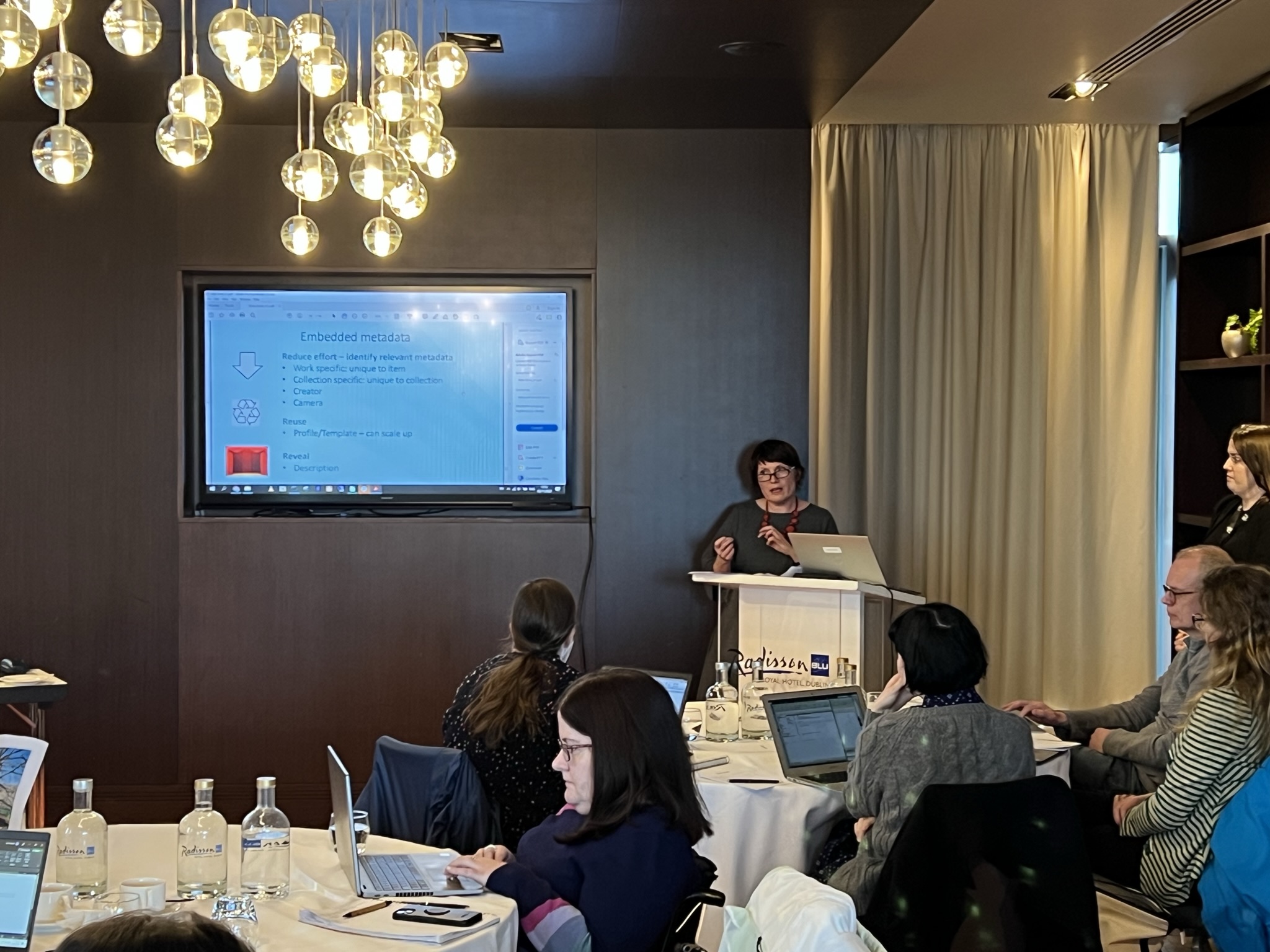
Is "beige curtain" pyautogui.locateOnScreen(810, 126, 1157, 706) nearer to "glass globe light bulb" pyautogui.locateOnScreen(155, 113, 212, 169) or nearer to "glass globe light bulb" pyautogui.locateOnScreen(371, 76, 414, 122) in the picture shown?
"glass globe light bulb" pyautogui.locateOnScreen(371, 76, 414, 122)

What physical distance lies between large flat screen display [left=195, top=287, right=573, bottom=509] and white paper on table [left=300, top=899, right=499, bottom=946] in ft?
12.1

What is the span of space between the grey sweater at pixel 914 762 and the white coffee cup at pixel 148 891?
1.56 m

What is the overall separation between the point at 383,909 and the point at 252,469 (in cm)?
383

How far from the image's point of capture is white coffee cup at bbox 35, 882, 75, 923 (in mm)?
2408

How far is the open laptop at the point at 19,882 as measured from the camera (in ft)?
7.05

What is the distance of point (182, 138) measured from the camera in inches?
104

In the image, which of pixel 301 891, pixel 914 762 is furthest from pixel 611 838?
pixel 914 762

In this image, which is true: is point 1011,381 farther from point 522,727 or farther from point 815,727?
point 522,727

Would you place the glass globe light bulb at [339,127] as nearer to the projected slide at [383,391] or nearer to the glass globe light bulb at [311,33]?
the glass globe light bulb at [311,33]

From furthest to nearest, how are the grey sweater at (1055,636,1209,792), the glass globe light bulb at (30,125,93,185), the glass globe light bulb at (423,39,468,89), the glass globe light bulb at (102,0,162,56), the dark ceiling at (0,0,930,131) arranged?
the dark ceiling at (0,0,930,131) → the grey sweater at (1055,636,1209,792) → the glass globe light bulb at (423,39,468,89) → the glass globe light bulb at (30,125,93,185) → the glass globe light bulb at (102,0,162,56)

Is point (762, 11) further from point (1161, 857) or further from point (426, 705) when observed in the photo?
point (426, 705)

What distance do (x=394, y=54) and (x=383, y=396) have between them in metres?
3.02

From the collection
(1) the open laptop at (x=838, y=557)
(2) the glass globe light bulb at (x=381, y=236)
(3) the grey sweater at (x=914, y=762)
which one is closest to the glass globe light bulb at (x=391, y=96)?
(2) the glass globe light bulb at (x=381, y=236)

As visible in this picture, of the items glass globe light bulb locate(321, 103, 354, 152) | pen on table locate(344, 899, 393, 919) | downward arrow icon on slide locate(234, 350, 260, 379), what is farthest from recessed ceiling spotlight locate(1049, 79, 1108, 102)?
pen on table locate(344, 899, 393, 919)
